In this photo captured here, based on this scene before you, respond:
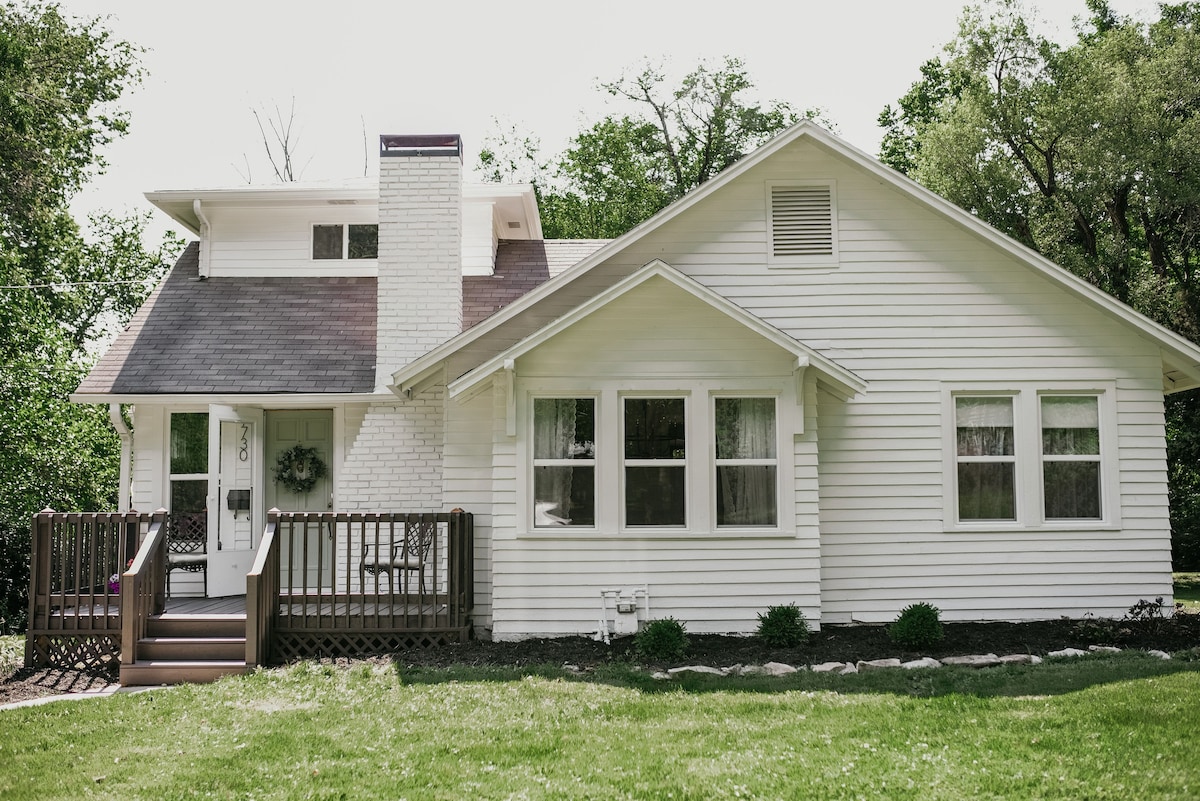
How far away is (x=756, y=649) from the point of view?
9539mm

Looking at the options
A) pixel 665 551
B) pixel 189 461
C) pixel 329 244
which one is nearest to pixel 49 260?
pixel 329 244

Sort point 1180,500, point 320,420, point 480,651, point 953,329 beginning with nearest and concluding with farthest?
1. point 480,651
2. point 953,329
3. point 320,420
4. point 1180,500

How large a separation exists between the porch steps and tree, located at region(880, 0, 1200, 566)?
638 inches

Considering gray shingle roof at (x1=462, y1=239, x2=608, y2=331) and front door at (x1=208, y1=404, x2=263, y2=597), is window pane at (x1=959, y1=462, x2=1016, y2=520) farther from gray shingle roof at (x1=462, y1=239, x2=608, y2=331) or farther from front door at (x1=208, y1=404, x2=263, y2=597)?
front door at (x1=208, y1=404, x2=263, y2=597)

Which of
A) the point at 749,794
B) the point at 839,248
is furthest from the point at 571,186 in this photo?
the point at 749,794

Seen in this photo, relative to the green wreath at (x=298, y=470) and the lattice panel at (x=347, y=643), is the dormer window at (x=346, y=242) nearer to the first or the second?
the green wreath at (x=298, y=470)

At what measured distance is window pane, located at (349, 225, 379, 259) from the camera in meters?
14.2

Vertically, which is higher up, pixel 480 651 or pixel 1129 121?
pixel 1129 121

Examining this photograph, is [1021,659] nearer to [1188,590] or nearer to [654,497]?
[654,497]

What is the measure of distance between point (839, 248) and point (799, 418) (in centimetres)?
227

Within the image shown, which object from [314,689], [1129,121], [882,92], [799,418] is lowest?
[314,689]

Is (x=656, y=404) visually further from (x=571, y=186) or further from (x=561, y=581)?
(x=571, y=186)

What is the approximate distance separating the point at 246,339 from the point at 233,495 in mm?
2031

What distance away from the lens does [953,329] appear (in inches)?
438
